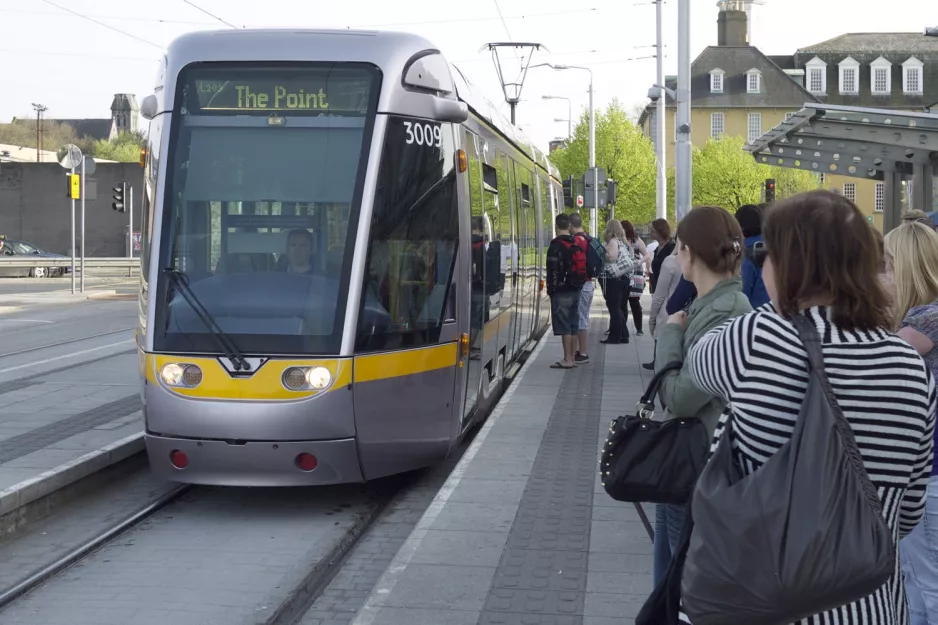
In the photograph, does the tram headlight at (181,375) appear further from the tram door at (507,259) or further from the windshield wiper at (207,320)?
the tram door at (507,259)

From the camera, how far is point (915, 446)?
2.59 metres

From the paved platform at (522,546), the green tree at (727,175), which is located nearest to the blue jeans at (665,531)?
the paved platform at (522,546)

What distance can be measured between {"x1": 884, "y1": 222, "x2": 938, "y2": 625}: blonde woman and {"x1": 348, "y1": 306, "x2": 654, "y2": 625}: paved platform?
1.28m

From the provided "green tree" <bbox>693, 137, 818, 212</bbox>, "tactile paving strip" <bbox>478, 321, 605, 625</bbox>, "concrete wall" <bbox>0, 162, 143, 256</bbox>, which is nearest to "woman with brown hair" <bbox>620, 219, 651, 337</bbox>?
"tactile paving strip" <bbox>478, 321, 605, 625</bbox>

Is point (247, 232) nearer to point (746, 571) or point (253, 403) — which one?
point (253, 403)

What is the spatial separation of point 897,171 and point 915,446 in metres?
12.4

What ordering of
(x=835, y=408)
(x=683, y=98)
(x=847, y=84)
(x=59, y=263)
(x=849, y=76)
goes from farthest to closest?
(x=847, y=84) → (x=849, y=76) → (x=59, y=263) → (x=683, y=98) → (x=835, y=408)

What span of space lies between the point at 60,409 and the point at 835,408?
9955 millimetres

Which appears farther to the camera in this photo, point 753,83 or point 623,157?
point 753,83

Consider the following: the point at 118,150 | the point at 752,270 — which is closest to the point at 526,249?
the point at 752,270

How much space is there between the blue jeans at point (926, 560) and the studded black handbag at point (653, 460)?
44.1 inches

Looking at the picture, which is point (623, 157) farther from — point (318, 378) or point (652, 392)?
point (652, 392)

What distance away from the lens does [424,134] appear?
25.9 ft

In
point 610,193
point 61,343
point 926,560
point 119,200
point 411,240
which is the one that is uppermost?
point 119,200
